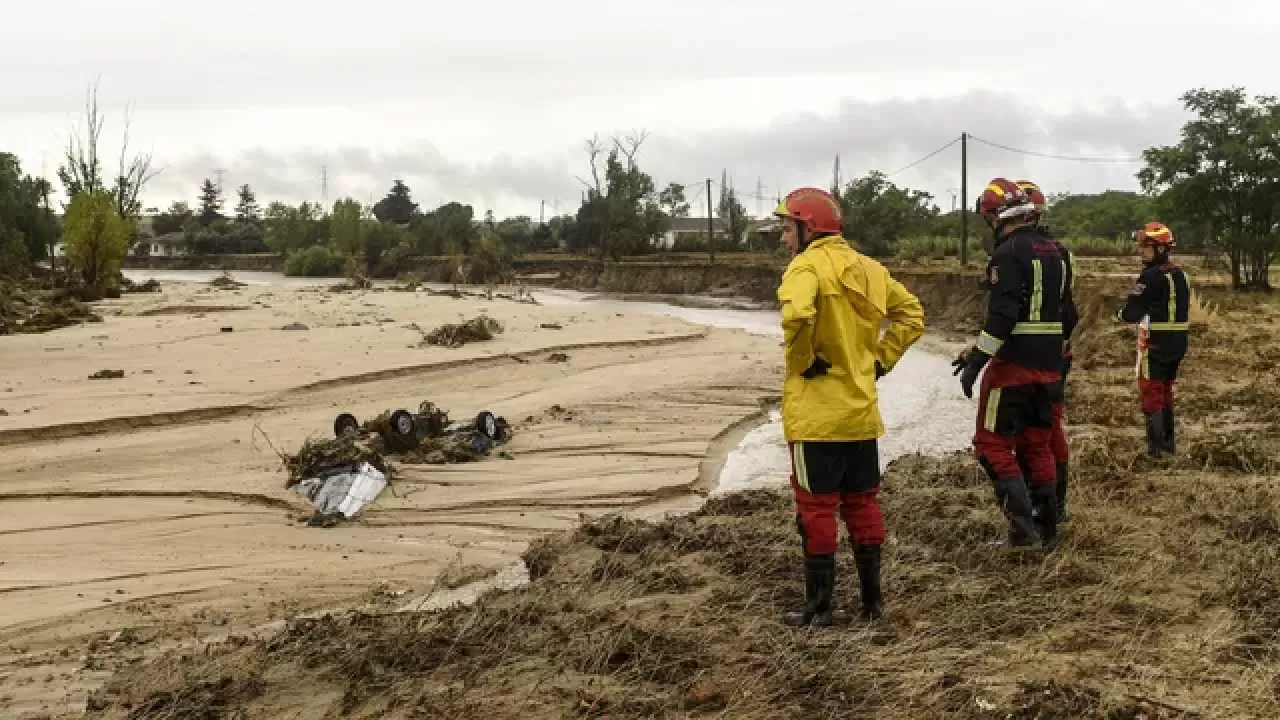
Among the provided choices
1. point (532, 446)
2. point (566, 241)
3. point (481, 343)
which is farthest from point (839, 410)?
point (566, 241)

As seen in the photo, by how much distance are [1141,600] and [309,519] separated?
228 inches

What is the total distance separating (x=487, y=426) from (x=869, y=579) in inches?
251

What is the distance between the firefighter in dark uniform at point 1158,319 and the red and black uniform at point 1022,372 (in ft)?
9.50

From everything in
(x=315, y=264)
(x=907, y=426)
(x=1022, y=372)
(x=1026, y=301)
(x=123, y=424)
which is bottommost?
(x=907, y=426)

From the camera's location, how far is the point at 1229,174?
23.7 meters

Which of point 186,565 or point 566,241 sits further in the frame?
point 566,241

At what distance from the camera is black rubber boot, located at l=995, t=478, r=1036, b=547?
5.75m

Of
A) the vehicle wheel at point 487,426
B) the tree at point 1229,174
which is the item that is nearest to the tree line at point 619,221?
the tree at point 1229,174

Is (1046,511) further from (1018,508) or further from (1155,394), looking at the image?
(1155,394)

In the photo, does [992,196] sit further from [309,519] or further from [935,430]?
[935,430]

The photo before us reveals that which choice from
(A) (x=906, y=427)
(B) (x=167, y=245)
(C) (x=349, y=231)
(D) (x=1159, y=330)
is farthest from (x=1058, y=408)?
(B) (x=167, y=245)

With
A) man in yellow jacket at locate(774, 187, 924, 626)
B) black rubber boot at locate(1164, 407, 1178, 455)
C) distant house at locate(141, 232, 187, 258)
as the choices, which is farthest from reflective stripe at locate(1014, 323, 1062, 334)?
distant house at locate(141, 232, 187, 258)

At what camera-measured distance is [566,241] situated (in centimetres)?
7856

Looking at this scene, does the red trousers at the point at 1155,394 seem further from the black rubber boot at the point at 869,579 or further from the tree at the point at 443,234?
the tree at the point at 443,234
